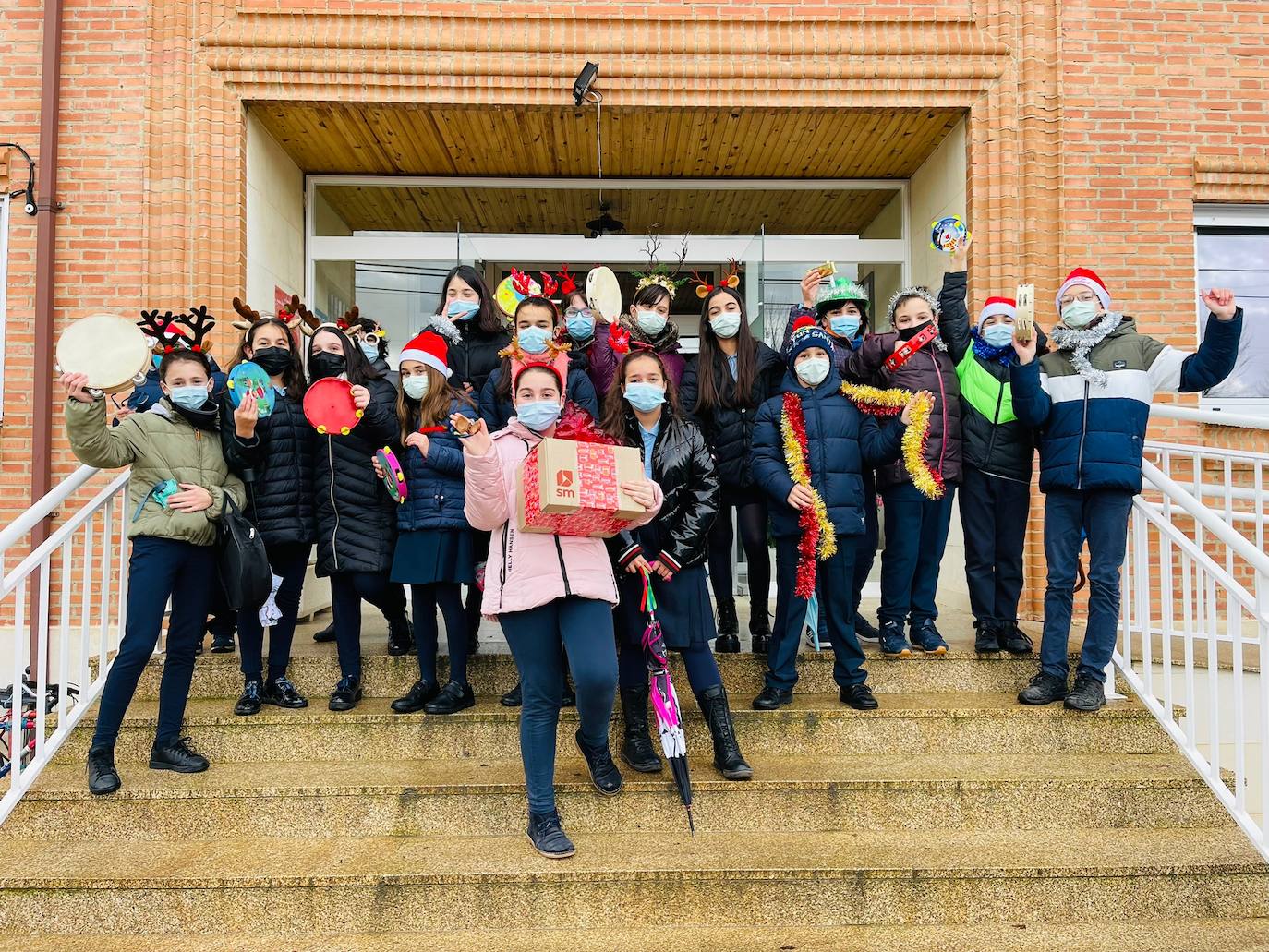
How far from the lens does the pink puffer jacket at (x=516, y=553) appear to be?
3.62 metres

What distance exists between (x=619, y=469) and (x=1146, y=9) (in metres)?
6.39

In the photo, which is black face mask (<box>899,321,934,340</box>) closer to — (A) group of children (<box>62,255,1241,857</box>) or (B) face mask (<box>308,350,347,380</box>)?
(A) group of children (<box>62,255,1241,857</box>)

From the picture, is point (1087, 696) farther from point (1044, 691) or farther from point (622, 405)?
point (622, 405)

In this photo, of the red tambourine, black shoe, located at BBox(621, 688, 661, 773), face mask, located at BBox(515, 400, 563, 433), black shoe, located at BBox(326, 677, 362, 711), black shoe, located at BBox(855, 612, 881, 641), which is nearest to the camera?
face mask, located at BBox(515, 400, 563, 433)

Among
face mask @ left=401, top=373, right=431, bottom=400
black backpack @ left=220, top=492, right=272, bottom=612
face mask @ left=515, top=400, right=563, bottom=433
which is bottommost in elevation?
black backpack @ left=220, top=492, right=272, bottom=612

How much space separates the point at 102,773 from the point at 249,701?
2.48 ft

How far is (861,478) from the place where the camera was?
4883mm

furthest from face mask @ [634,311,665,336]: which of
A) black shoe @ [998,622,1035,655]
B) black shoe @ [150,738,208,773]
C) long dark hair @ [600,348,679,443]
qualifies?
black shoe @ [150,738,208,773]

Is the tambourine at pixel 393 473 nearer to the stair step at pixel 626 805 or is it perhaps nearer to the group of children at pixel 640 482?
the group of children at pixel 640 482

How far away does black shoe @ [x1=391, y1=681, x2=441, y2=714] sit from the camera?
4.70 meters

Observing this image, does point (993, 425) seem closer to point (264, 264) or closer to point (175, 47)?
point (264, 264)

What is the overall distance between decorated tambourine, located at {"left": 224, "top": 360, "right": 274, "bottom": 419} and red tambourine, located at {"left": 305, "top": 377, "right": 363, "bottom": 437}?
19 cm

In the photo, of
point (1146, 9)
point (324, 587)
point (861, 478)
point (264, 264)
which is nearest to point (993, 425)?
point (861, 478)

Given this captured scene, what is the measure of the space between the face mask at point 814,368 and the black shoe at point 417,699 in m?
2.46
